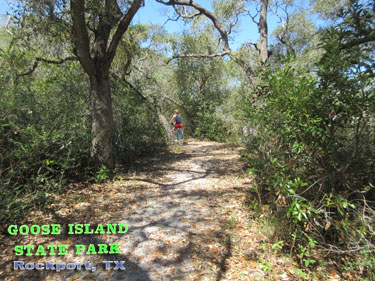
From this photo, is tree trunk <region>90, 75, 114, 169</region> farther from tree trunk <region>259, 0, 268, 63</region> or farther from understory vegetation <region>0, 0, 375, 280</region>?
tree trunk <region>259, 0, 268, 63</region>

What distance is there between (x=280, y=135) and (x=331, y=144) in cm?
63

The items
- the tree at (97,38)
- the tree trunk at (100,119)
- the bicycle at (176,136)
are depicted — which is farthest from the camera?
the bicycle at (176,136)

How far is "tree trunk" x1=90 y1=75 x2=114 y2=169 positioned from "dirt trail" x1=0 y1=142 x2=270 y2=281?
0.80m

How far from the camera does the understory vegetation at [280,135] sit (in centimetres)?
258

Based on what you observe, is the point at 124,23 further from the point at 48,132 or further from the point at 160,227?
the point at 160,227

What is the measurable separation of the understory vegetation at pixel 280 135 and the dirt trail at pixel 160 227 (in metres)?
0.53

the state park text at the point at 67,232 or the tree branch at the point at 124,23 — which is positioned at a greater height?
the tree branch at the point at 124,23

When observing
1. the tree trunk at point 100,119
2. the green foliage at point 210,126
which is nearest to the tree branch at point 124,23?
the tree trunk at point 100,119

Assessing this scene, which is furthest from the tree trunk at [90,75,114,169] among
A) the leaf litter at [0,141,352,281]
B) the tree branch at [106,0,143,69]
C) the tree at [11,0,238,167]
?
the leaf litter at [0,141,352,281]

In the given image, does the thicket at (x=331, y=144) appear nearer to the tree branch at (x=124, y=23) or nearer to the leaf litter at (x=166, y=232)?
the leaf litter at (x=166, y=232)

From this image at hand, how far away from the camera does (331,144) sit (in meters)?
2.73

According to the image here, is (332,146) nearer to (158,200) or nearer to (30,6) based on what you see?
(158,200)

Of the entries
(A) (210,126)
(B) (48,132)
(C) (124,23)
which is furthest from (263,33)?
(B) (48,132)

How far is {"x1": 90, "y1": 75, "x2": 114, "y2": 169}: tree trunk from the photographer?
5316 millimetres
